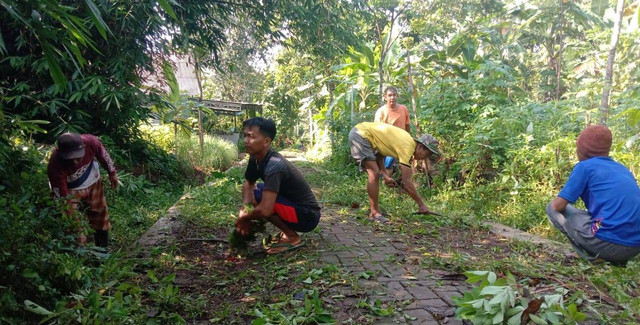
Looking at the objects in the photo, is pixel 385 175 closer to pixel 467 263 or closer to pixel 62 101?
pixel 467 263

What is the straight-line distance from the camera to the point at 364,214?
5.30 metres

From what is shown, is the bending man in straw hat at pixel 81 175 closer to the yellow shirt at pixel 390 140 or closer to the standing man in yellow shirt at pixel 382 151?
the standing man in yellow shirt at pixel 382 151

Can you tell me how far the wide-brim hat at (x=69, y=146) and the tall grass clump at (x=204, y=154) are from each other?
6.00m

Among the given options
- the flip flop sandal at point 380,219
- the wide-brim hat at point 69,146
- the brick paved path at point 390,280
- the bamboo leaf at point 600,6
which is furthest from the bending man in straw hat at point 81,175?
the bamboo leaf at point 600,6

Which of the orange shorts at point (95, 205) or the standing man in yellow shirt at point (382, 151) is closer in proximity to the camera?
the orange shorts at point (95, 205)

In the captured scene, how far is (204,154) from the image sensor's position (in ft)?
33.8

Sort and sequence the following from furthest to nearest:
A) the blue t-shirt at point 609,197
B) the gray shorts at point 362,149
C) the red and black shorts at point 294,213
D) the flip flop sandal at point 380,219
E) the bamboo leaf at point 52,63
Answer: the gray shorts at point 362,149 → the flip flop sandal at point 380,219 → the red and black shorts at point 294,213 → the blue t-shirt at point 609,197 → the bamboo leaf at point 52,63

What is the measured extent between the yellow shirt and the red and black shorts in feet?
5.00

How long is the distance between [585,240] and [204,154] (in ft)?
28.1

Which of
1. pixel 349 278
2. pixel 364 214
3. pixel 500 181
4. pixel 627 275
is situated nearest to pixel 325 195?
pixel 364 214

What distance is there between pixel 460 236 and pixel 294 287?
220cm

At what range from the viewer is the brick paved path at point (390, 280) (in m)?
2.38

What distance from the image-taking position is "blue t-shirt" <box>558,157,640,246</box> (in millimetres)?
3123

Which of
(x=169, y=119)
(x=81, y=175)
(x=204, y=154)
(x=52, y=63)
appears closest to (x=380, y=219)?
(x=81, y=175)
